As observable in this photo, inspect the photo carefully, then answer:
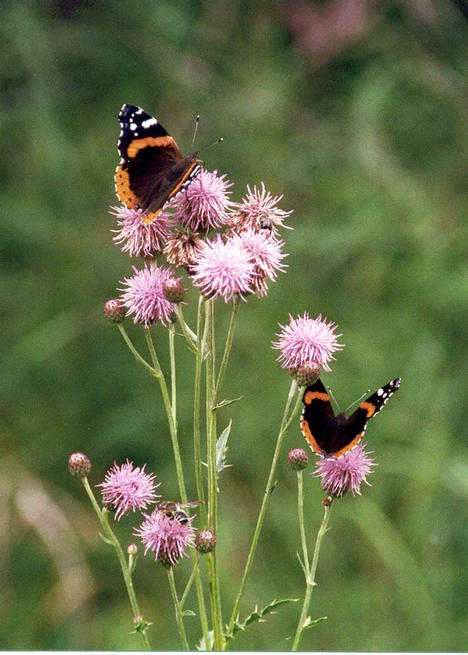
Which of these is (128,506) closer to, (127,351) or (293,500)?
(293,500)

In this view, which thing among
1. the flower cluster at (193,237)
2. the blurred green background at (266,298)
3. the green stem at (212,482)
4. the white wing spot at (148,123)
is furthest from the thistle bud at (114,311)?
the blurred green background at (266,298)

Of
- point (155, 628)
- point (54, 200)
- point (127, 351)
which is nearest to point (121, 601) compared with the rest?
point (155, 628)

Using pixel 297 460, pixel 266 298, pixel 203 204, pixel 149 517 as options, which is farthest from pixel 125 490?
pixel 266 298

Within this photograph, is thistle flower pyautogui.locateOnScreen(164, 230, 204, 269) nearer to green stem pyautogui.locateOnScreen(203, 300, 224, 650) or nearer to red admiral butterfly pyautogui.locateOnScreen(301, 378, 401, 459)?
green stem pyautogui.locateOnScreen(203, 300, 224, 650)

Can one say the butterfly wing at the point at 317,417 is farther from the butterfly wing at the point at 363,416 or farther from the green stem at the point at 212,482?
the green stem at the point at 212,482

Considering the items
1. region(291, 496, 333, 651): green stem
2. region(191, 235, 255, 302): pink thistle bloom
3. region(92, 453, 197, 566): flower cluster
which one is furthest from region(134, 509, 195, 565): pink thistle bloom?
region(191, 235, 255, 302): pink thistle bloom

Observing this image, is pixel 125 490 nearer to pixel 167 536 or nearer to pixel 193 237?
pixel 167 536

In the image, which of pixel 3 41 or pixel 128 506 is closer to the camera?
pixel 128 506

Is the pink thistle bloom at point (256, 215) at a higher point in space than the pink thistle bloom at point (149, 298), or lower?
higher
